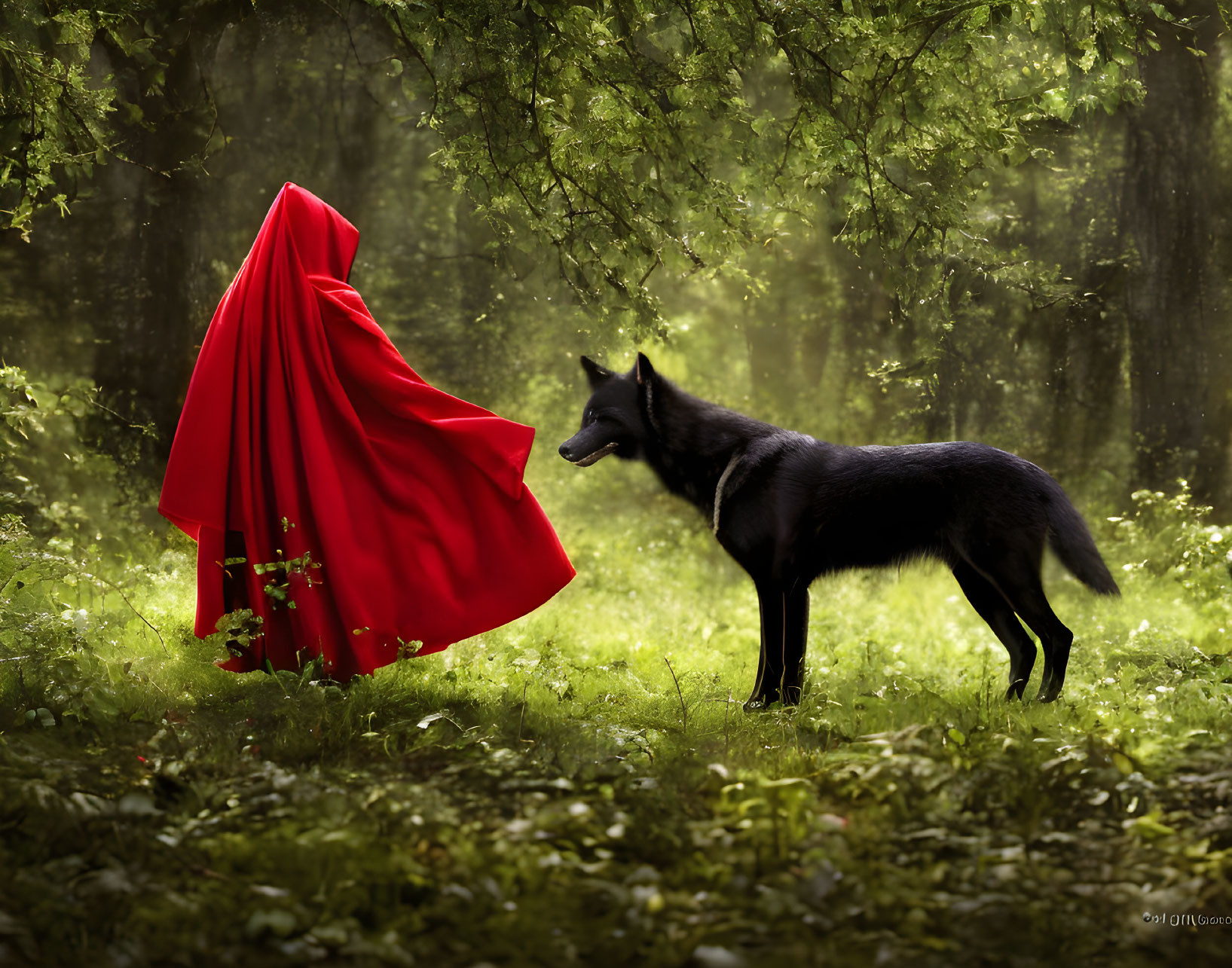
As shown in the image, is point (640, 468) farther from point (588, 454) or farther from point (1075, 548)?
point (1075, 548)

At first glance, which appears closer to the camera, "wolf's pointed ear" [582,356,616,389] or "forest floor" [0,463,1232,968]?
"forest floor" [0,463,1232,968]

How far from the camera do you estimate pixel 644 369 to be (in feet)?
14.4

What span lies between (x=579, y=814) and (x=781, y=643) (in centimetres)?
194

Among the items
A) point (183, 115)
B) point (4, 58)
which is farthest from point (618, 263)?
point (183, 115)

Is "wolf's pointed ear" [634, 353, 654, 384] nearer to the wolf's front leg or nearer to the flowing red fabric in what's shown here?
the flowing red fabric

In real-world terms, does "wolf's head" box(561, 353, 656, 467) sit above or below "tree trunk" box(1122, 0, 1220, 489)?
below

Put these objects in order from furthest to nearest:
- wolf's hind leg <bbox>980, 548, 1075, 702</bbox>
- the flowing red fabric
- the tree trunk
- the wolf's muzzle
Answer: the tree trunk < the wolf's muzzle < wolf's hind leg <bbox>980, 548, 1075, 702</bbox> < the flowing red fabric

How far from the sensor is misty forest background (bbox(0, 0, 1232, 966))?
2309 mm

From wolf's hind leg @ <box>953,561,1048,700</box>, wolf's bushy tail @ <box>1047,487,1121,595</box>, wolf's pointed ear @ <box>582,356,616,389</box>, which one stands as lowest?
wolf's hind leg @ <box>953,561,1048,700</box>

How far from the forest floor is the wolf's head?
49.6 inches

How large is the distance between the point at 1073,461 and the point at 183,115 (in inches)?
370

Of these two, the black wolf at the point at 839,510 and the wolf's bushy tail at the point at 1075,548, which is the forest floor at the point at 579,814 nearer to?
the black wolf at the point at 839,510

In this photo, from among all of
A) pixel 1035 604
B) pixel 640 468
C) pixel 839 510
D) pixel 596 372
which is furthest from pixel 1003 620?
pixel 640 468

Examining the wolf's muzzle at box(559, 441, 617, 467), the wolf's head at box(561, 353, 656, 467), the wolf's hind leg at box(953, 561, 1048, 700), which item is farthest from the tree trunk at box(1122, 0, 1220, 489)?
the wolf's muzzle at box(559, 441, 617, 467)
